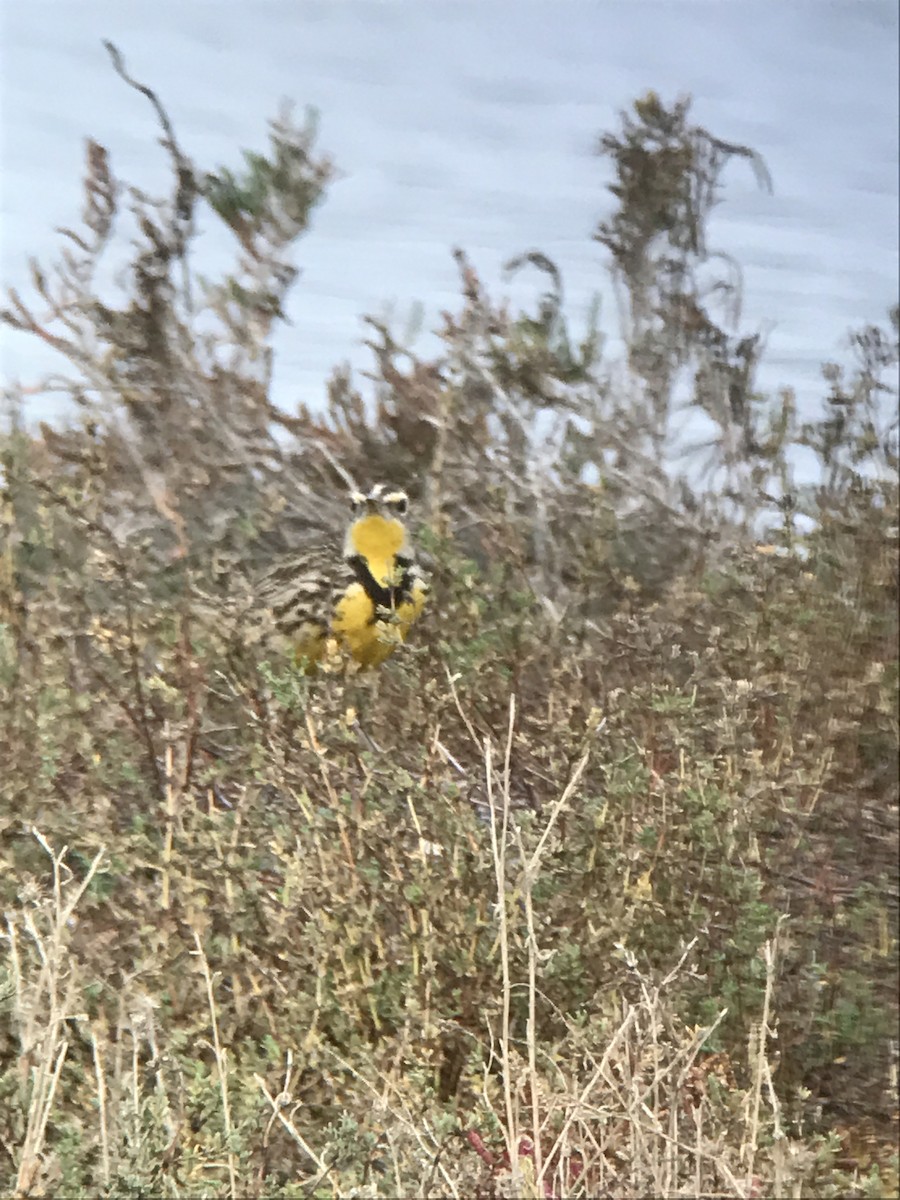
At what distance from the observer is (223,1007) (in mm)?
1367

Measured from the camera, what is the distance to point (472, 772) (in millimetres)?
1718

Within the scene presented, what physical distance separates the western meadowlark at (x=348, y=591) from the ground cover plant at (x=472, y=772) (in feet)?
0.26

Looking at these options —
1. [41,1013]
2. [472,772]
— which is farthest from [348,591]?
[41,1013]

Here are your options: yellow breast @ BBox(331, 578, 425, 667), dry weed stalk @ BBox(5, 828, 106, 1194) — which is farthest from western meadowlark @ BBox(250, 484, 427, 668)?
dry weed stalk @ BBox(5, 828, 106, 1194)

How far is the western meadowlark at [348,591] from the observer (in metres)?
2.08

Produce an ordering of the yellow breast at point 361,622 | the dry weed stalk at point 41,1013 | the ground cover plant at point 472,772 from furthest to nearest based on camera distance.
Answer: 1. the yellow breast at point 361,622
2. the ground cover plant at point 472,772
3. the dry weed stalk at point 41,1013

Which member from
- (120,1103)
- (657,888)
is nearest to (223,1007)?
(120,1103)

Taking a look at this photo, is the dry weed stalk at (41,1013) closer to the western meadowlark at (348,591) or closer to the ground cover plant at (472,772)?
the ground cover plant at (472,772)

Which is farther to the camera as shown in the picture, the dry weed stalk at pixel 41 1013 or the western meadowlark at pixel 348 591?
the western meadowlark at pixel 348 591

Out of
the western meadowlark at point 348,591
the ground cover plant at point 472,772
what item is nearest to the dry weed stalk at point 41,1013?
the ground cover plant at point 472,772

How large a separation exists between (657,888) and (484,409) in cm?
104

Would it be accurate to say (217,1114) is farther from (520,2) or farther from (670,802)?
(520,2)

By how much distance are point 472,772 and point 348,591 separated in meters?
0.58

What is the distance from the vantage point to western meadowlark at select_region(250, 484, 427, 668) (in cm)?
208
